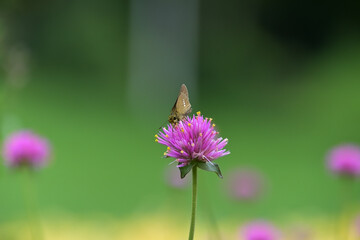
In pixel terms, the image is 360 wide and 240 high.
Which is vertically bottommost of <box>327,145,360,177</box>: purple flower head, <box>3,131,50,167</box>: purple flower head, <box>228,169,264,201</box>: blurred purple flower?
<box>3,131,50,167</box>: purple flower head

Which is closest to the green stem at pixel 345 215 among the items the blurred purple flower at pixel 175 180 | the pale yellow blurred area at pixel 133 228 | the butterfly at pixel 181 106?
the pale yellow blurred area at pixel 133 228

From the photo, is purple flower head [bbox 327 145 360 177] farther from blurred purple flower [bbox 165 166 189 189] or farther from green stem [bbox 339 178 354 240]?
blurred purple flower [bbox 165 166 189 189]

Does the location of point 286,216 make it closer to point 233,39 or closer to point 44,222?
point 44,222

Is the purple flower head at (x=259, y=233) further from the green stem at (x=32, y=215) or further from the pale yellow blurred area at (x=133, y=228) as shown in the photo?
the pale yellow blurred area at (x=133, y=228)

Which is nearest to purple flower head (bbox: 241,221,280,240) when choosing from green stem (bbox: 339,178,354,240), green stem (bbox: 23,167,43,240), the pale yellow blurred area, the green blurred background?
green stem (bbox: 339,178,354,240)

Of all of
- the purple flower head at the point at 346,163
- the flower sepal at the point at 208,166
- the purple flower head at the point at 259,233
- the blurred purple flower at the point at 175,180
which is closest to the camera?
the flower sepal at the point at 208,166

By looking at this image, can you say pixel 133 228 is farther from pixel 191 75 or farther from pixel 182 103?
pixel 191 75
